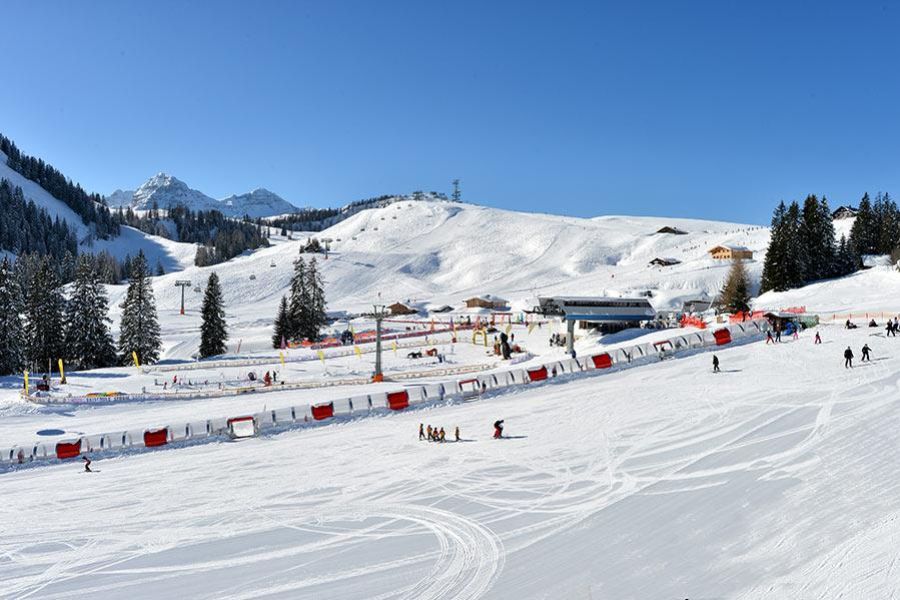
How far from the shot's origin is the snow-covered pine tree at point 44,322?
4741 centimetres

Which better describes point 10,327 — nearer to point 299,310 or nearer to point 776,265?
point 299,310

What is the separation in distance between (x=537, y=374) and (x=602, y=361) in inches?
152

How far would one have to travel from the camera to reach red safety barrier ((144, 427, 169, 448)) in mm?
23328

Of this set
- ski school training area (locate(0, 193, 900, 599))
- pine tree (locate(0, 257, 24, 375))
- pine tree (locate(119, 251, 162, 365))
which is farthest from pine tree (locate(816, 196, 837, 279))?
pine tree (locate(0, 257, 24, 375))

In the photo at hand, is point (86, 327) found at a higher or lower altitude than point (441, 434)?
higher

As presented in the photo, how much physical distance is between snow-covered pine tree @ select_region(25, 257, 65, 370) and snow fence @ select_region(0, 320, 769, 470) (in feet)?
91.2

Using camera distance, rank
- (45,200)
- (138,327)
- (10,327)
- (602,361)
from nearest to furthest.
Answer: (602,361) < (10,327) < (138,327) < (45,200)

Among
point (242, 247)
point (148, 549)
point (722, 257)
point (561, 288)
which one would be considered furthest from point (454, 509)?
point (242, 247)

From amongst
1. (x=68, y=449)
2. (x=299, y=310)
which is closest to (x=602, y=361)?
(x=68, y=449)

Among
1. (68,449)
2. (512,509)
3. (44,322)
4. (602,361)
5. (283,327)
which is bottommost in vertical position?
(68,449)

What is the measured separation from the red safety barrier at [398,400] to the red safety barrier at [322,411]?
2575mm

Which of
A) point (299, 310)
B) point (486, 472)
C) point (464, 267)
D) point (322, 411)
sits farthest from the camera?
point (464, 267)

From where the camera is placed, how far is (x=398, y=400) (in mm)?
27188

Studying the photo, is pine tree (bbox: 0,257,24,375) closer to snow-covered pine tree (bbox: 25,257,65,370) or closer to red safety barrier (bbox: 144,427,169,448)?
snow-covered pine tree (bbox: 25,257,65,370)
